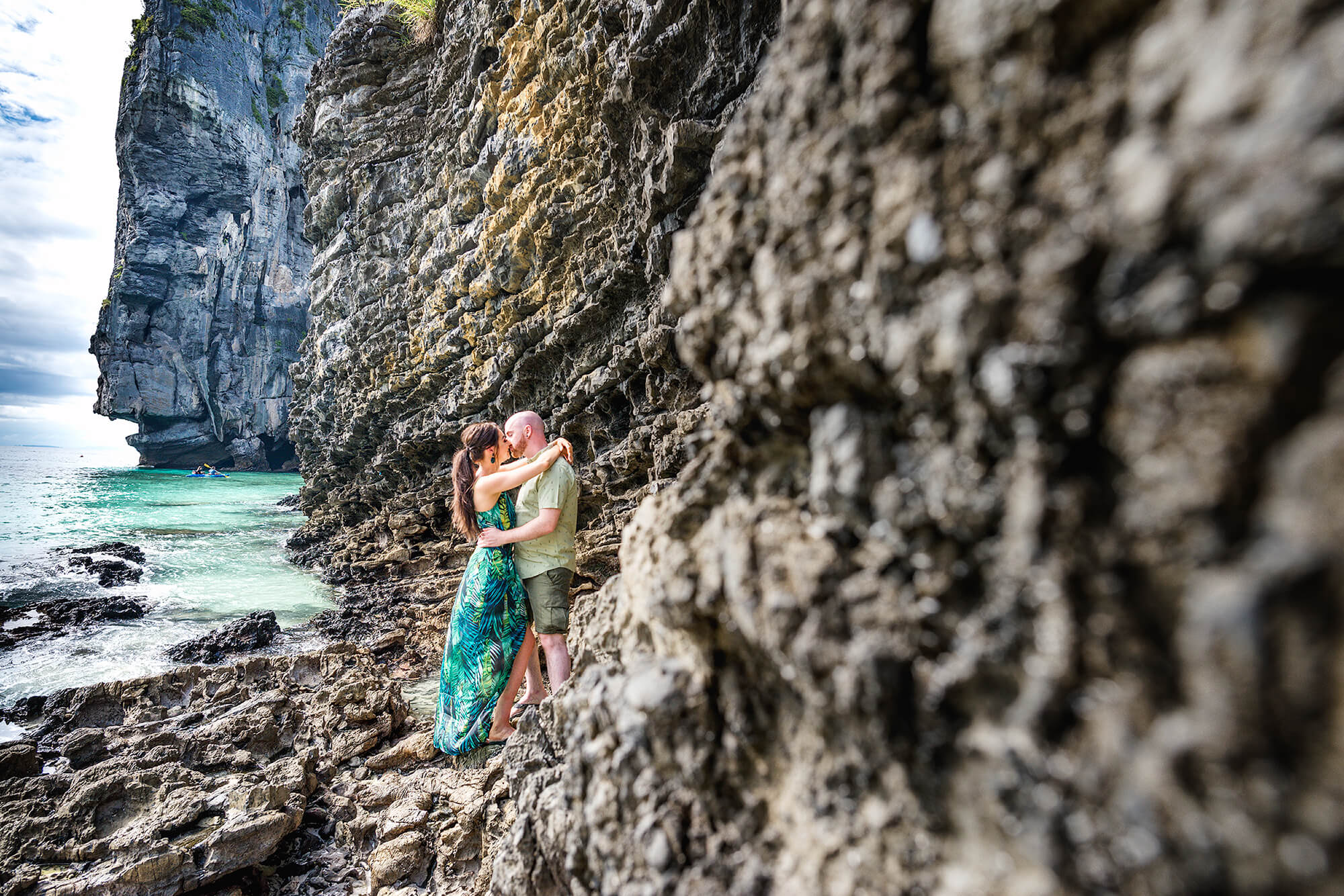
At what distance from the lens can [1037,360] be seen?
0.87 metres

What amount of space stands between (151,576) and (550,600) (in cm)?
1160

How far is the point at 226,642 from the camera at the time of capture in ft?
21.5

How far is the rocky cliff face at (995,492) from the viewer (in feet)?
2.19

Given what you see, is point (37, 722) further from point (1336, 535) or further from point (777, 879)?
point (1336, 535)

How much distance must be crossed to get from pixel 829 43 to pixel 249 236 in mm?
52571

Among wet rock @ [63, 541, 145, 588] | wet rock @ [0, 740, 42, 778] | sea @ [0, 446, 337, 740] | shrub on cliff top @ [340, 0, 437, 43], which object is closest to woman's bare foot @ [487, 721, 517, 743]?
wet rock @ [0, 740, 42, 778]

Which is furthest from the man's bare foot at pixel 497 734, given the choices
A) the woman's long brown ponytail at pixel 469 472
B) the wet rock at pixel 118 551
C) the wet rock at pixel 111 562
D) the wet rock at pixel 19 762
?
the wet rock at pixel 118 551

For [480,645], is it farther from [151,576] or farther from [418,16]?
[418,16]

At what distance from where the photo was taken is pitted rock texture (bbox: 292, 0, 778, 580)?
5035 millimetres

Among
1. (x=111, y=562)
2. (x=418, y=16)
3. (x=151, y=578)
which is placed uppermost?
(x=418, y=16)

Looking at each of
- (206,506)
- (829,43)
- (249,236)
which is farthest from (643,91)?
(249,236)

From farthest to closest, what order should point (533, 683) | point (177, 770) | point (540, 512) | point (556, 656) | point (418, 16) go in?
point (418, 16) < point (533, 683) < point (556, 656) < point (540, 512) < point (177, 770)

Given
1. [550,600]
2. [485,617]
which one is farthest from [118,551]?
[550,600]

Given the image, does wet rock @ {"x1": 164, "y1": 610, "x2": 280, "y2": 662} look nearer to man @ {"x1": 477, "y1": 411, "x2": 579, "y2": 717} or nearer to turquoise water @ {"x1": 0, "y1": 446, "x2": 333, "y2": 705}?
turquoise water @ {"x1": 0, "y1": 446, "x2": 333, "y2": 705}
